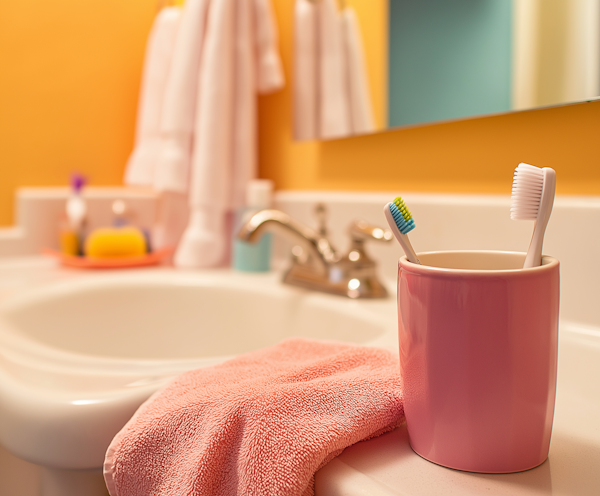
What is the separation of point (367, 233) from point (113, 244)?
54cm

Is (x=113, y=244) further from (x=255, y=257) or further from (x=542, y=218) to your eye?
(x=542, y=218)

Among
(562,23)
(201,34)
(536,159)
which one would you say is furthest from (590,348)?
(201,34)

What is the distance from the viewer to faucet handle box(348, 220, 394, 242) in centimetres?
64

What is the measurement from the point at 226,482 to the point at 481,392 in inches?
6.0

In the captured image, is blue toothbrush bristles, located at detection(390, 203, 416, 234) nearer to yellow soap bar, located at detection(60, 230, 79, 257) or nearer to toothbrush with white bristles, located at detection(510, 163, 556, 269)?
toothbrush with white bristles, located at detection(510, 163, 556, 269)

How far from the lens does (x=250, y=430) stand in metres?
0.29

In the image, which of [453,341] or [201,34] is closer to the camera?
[453,341]

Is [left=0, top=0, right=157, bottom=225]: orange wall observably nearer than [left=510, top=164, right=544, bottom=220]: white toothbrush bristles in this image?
No

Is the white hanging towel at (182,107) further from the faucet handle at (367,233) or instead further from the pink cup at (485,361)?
the pink cup at (485,361)

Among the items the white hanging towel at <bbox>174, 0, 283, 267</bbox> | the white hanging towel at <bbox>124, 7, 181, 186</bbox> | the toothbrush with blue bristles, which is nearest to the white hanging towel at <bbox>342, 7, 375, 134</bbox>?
the white hanging towel at <bbox>174, 0, 283, 267</bbox>

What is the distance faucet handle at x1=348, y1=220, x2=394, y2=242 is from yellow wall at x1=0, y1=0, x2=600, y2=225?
12cm

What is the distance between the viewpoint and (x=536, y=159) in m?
0.59

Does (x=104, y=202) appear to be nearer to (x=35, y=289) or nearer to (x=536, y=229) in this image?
(x=35, y=289)

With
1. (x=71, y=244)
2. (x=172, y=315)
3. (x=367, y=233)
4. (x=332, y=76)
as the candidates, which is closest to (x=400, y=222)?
(x=367, y=233)
